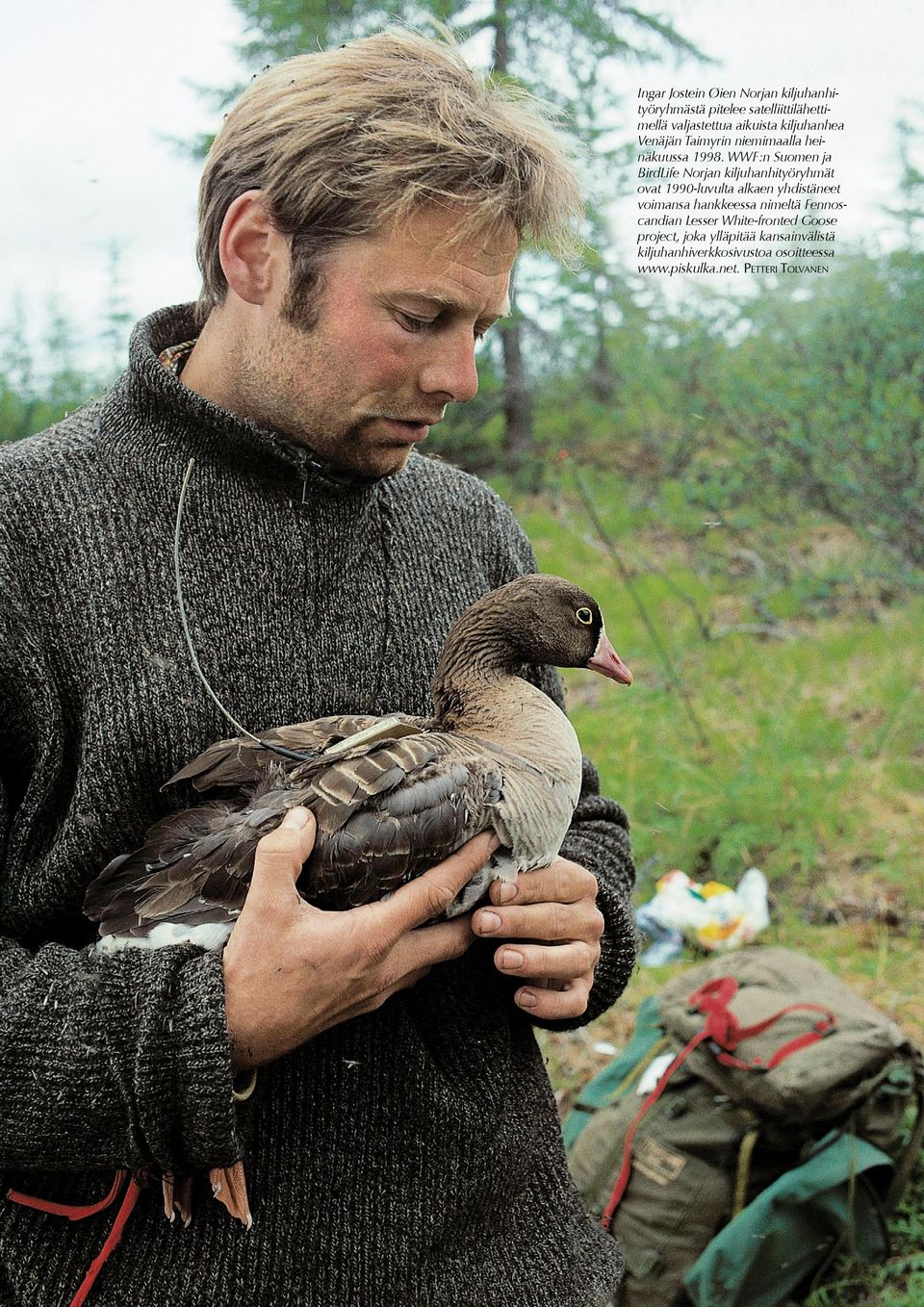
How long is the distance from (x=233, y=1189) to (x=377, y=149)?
199 cm

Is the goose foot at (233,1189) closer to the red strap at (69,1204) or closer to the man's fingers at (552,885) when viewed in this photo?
the red strap at (69,1204)

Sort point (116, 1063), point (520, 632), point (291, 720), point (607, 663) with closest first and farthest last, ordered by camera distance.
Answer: point (116, 1063) < point (291, 720) < point (520, 632) < point (607, 663)

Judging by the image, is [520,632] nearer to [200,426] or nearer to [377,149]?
[200,426]

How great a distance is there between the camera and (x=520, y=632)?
8.23ft

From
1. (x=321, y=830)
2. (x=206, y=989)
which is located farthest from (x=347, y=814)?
(x=206, y=989)

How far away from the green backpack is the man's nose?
250 centimetres

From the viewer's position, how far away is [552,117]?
8.41 feet

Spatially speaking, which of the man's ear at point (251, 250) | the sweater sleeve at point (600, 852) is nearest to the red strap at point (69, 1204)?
the sweater sleeve at point (600, 852)

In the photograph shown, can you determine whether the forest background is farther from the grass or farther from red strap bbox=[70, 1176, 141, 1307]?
red strap bbox=[70, 1176, 141, 1307]

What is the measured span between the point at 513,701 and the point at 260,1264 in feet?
4.02

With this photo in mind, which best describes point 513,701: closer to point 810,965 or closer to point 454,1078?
point 454,1078

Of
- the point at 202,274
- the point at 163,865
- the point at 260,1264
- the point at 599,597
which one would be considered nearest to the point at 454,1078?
the point at 260,1264

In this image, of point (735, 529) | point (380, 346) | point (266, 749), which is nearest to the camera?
point (266, 749)

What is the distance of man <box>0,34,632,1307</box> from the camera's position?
186 cm
